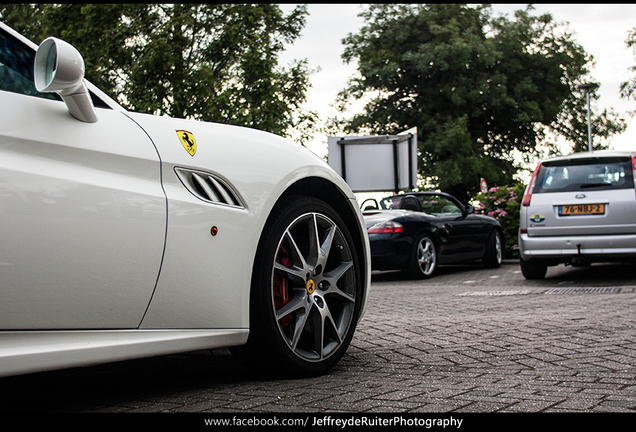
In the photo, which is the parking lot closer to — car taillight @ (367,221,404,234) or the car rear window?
the car rear window

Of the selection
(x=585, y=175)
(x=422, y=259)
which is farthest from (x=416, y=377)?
(x=422, y=259)

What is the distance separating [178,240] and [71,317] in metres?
0.50

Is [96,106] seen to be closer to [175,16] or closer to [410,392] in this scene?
[410,392]

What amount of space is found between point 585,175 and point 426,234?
9.06 feet

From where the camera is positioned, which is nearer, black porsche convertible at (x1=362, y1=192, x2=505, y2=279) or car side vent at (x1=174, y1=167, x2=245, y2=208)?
car side vent at (x1=174, y1=167, x2=245, y2=208)

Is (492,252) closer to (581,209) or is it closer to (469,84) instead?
(581,209)

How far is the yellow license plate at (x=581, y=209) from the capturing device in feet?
29.1

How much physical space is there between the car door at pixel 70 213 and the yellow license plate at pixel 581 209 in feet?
24.2

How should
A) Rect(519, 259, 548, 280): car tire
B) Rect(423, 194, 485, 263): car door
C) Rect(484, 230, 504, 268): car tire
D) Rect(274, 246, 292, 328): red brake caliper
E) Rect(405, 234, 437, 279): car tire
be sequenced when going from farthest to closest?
Rect(484, 230, 504, 268): car tire → Rect(423, 194, 485, 263): car door → Rect(405, 234, 437, 279): car tire → Rect(519, 259, 548, 280): car tire → Rect(274, 246, 292, 328): red brake caliper

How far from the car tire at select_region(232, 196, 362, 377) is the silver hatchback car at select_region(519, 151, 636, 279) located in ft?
20.4

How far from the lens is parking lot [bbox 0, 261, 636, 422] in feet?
8.77

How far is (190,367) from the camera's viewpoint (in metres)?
3.57

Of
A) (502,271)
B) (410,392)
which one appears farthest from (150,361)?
(502,271)

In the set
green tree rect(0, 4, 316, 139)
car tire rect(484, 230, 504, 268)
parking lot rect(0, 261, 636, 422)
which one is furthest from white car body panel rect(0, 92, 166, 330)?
green tree rect(0, 4, 316, 139)
